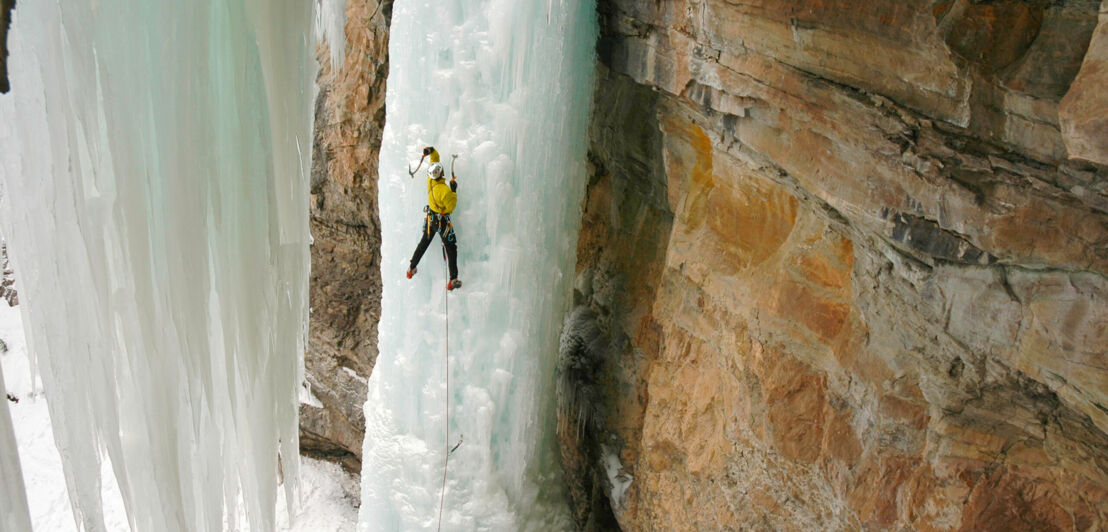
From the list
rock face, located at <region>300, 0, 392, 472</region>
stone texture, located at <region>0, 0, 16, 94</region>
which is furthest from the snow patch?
stone texture, located at <region>0, 0, 16, 94</region>

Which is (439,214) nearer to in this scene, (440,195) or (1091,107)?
(440,195)

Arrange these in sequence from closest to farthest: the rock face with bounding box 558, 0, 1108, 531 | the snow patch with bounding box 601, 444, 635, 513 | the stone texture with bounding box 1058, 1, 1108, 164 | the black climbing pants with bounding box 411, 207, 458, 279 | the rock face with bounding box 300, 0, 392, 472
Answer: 1. the stone texture with bounding box 1058, 1, 1108, 164
2. the rock face with bounding box 558, 0, 1108, 531
3. the black climbing pants with bounding box 411, 207, 458, 279
4. the snow patch with bounding box 601, 444, 635, 513
5. the rock face with bounding box 300, 0, 392, 472

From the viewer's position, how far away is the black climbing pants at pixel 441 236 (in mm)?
5520

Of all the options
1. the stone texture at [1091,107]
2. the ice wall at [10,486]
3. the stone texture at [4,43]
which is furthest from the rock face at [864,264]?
the ice wall at [10,486]

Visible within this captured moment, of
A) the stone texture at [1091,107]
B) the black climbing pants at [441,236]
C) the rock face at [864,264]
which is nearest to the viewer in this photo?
the stone texture at [1091,107]

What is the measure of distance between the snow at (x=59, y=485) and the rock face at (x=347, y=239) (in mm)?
310

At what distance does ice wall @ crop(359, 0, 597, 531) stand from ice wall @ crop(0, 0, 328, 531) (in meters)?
1.46

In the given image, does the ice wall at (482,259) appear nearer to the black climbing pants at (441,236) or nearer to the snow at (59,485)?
the black climbing pants at (441,236)

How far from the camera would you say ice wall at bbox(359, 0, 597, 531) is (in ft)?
18.2

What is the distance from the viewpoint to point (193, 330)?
11.2 feet

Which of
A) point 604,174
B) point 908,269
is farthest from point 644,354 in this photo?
point 908,269

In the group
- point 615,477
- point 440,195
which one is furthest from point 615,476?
point 440,195

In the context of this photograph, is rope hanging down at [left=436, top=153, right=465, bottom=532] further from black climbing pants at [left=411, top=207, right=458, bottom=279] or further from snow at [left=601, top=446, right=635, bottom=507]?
snow at [left=601, top=446, right=635, bottom=507]

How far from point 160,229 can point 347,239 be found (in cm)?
590
